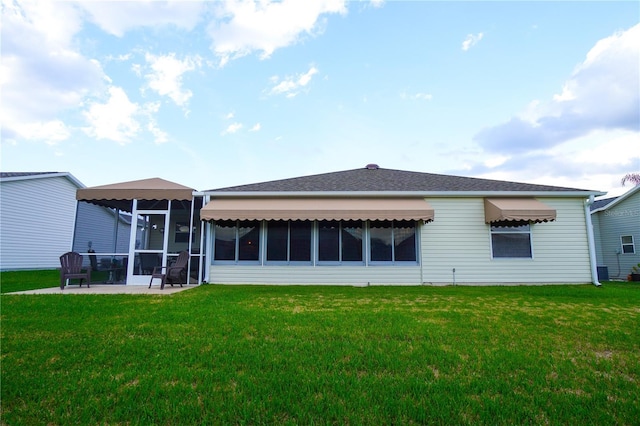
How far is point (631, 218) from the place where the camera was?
16906mm

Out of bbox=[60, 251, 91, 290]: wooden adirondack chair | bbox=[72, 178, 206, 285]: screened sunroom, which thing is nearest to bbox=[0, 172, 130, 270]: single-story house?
bbox=[72, 178, 206, 285]: screened sunroom

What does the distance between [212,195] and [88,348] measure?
8371mm

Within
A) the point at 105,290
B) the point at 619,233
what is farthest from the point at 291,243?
the point at 619,233

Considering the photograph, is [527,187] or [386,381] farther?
[527,187]

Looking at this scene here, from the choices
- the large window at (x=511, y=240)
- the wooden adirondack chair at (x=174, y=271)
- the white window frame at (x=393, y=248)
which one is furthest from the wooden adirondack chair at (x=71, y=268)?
the large window at (x=511, y=240)

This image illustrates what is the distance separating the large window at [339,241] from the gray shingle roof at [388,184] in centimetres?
138

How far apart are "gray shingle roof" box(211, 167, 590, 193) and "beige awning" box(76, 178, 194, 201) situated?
136 cm

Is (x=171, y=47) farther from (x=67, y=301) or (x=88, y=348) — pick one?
(x=88, y=348)

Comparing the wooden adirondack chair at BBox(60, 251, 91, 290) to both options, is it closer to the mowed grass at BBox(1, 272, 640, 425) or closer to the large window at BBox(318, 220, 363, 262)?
the mowed grass at BBox(1, 272, 640, 425)

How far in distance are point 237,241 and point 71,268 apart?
18.2 feet

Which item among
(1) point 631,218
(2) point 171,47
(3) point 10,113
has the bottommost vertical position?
(1) point 631,218

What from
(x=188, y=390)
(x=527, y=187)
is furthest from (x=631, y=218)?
(x=188, y=390)

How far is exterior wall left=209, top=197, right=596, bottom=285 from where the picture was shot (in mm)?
11562

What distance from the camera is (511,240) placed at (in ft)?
38.5
